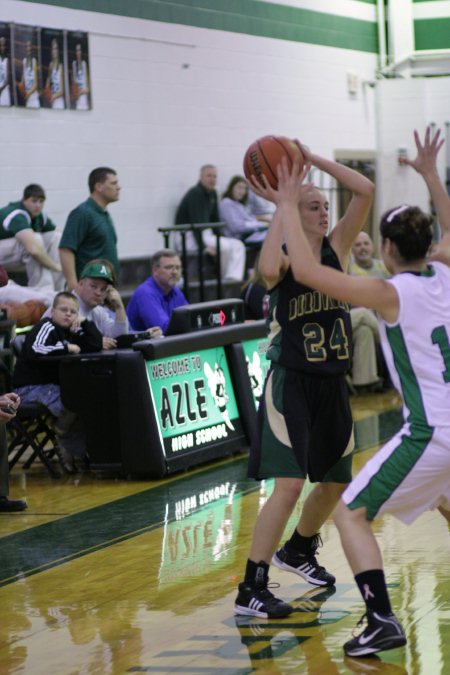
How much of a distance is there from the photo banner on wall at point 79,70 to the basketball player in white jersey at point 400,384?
28.0 ft

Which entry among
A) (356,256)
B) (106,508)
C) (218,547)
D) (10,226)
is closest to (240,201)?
(356,256)

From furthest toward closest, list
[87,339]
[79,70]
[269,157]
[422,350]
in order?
[79,70] → [87,339] → [269,157] → [422,350]

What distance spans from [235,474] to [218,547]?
2.17 metres

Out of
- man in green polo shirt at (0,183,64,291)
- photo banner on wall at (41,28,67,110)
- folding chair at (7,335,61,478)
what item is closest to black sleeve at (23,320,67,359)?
folding chair at (7,335,61,478)

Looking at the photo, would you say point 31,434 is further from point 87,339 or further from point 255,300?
point 255,300

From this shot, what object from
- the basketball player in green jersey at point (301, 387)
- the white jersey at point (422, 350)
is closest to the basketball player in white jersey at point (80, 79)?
the basketball player in green jersey at point (301, 387)

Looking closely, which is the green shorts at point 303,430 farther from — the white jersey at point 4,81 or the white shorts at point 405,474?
the white jersey at point 4,81

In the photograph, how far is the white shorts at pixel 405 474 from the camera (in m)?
4.25

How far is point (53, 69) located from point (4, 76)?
2.52ft

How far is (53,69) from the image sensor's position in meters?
12.3

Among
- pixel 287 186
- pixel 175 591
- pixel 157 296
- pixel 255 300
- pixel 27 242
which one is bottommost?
pixel 175 591

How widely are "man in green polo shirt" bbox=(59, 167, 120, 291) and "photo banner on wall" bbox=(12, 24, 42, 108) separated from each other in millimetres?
1733

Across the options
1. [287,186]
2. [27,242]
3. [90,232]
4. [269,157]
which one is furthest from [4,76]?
[287,186]

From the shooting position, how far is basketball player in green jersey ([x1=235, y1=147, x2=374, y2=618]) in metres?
5.02
